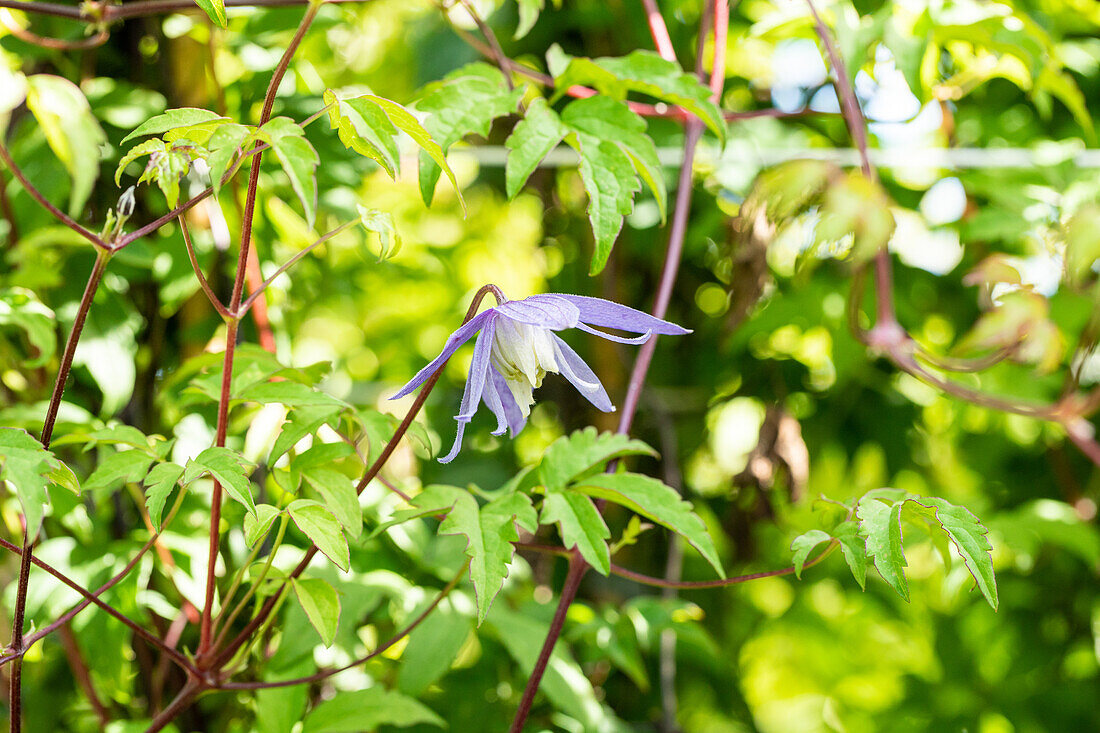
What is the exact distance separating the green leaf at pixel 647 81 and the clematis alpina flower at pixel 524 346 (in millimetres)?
264

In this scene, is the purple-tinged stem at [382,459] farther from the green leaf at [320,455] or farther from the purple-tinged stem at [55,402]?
the purple-tinged stem at [55,402]

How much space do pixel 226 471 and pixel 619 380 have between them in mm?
881

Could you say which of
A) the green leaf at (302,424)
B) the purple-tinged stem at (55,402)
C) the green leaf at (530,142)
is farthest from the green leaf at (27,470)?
the green leaf at (530,142)

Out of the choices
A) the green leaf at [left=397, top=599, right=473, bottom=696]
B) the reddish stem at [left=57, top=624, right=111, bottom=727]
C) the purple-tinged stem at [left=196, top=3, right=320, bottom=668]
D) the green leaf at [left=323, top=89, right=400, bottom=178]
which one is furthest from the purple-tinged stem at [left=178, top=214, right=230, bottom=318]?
the reddish stem at [left=57, top=624, right=111, bottom=727]

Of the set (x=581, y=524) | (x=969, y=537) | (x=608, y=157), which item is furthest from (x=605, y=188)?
(x=969, y=537)

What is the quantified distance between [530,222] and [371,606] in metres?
1.60

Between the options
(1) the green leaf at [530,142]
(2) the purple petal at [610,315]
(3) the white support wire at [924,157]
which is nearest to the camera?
(2) the purple petal at [610,315]

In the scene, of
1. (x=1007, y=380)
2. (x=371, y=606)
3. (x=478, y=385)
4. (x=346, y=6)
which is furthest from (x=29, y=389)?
(x=1007, y=380)

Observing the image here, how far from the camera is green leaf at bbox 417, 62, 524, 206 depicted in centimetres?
67

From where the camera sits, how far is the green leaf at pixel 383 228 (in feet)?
1.79

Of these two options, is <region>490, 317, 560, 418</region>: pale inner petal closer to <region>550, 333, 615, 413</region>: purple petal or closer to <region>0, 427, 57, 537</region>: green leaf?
<region>550, 333, 615, 413</region>: purple petal

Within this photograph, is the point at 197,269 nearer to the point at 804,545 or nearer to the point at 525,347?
the point at 525,347

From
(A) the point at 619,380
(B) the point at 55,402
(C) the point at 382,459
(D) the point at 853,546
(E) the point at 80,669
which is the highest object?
(B) the point at 55,402

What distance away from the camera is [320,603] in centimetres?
61
